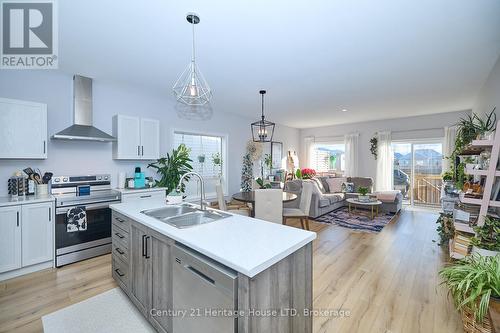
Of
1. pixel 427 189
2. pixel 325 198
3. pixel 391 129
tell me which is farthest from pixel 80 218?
pixel 427 189

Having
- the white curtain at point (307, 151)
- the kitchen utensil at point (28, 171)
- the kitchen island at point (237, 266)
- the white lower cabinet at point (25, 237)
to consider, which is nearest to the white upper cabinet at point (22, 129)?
the kitchen utensil at point (28, 171)

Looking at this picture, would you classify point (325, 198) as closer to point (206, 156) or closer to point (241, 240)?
point (206, 156)

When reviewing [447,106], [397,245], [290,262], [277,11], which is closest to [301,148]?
[447,106]

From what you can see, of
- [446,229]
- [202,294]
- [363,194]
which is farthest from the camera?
[363,194]

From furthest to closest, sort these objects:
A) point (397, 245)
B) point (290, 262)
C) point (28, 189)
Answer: point (397, 245)
point (28, 189)
point (290, 262)

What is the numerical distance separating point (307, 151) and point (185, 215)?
22.8 feet

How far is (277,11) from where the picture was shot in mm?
1863

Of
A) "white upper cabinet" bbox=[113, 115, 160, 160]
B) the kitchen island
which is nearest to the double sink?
the kitchen island

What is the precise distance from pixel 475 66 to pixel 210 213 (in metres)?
4.00

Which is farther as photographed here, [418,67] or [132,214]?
[418,67]

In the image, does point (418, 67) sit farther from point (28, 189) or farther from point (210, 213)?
point (28, 189)

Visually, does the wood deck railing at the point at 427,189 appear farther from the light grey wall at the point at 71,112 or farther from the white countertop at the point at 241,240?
the white countertop at the point at 241,240

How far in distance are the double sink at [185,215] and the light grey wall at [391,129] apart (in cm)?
650

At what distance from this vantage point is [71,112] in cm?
325
